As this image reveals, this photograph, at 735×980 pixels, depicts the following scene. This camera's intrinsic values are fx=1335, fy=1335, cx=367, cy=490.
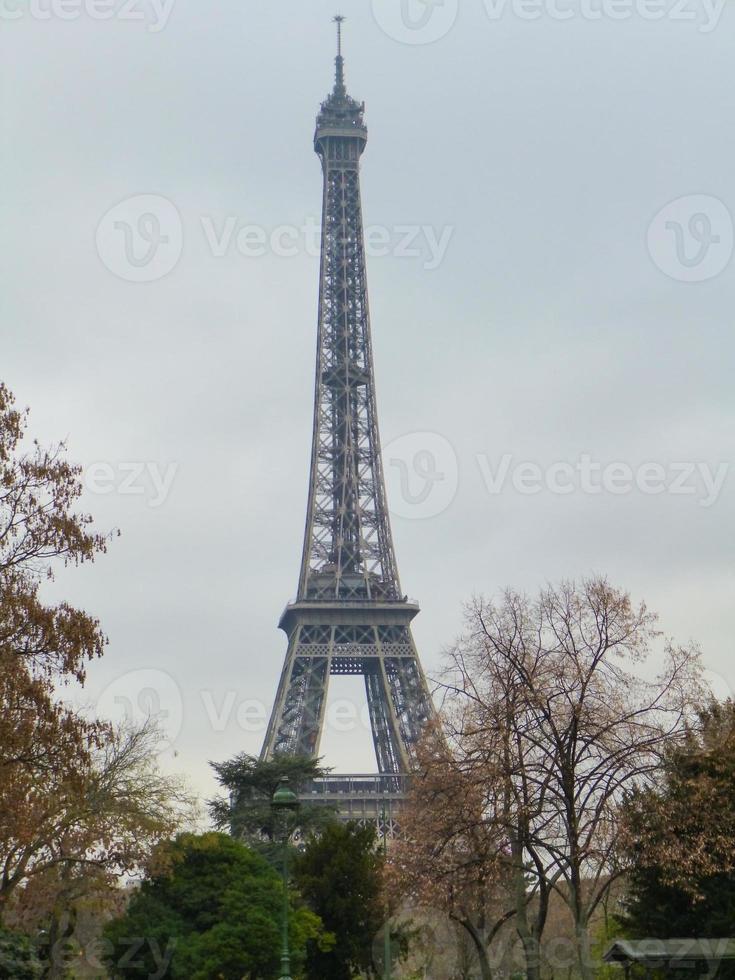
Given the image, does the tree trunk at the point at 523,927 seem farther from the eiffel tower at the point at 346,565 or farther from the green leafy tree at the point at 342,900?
the eiffel tower at the point at 346,565

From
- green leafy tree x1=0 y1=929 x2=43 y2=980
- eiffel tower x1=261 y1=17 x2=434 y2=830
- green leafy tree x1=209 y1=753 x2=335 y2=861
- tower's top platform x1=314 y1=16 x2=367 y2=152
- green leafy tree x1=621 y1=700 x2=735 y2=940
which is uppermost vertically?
tower's top platform x1=314 y1=16 x2=367 y2=152

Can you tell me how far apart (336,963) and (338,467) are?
5075 centimetres

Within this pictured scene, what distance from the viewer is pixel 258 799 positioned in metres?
72.6

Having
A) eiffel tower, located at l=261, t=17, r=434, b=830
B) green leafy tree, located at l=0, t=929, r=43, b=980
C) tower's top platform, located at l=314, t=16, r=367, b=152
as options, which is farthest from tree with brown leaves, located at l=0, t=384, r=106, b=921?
tower's top platform, located at l=314, t=16, r=367, b=152

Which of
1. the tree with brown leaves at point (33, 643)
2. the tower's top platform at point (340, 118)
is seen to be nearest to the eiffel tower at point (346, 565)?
the tower's top platform at point (340, 118)

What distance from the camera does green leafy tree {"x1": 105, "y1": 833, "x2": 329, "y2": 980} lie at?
47562 mm

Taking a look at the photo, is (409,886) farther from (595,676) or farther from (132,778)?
(132,778)

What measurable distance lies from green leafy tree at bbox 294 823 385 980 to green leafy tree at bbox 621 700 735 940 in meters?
14.5

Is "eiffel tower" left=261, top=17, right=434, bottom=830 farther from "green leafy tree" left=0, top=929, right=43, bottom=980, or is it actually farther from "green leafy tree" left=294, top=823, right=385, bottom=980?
"green leafy tree" left=0, top=929, right=43, bottom=980

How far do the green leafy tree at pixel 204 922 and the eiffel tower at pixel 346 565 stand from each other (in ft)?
110

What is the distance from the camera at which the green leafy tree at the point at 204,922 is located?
47562mm

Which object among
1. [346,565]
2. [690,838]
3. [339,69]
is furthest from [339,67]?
[690,838]

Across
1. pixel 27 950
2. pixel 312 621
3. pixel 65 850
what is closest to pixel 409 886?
pixel 27 950

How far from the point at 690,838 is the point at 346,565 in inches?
2623
